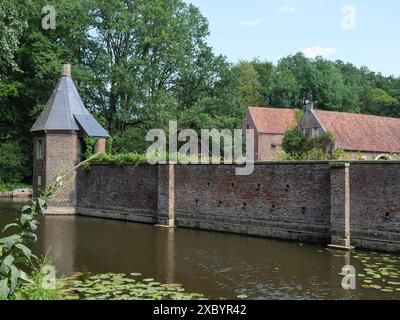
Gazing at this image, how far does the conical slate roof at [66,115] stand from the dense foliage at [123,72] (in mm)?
5587

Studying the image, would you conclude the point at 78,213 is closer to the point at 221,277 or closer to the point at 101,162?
the point at 101,162

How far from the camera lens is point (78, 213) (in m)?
24.8

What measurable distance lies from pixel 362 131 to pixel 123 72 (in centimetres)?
1797

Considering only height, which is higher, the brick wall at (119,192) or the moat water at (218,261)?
the brick wall at (119,192)

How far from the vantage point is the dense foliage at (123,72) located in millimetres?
32281

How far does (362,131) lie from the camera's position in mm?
34562

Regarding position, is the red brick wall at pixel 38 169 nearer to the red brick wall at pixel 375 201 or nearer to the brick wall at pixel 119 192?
the brick wall at pixel 119 192

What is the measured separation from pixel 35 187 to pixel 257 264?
691 inches

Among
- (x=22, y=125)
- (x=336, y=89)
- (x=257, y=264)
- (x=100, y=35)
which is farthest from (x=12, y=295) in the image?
(x=336, y=89)

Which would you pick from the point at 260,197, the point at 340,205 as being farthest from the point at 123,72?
the point at 340,205

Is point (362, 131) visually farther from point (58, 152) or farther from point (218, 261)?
point (218, 261)

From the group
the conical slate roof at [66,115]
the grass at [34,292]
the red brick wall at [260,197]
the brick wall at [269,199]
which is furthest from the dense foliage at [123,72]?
the grass at [34,292]

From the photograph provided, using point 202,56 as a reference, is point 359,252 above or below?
below

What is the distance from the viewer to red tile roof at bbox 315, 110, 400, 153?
33406 millimetres
